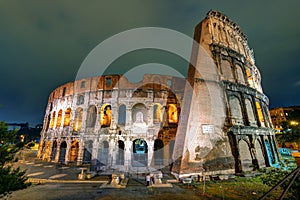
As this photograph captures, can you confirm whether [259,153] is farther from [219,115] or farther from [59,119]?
[59,119]

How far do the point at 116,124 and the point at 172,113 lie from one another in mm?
8396

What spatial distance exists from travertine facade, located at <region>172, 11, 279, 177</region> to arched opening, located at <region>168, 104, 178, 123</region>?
5.88m

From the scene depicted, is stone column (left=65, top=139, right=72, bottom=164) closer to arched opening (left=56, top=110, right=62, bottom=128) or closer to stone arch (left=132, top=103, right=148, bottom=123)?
arched opening (left=56, top=110, right=62, bottom=128)

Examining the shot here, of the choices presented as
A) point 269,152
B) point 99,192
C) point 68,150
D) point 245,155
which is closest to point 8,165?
point 99,192

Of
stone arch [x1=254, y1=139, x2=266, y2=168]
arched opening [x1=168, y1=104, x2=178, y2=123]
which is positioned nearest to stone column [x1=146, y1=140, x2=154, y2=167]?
arched opening [x1=168, y1=104, x2=178, y2=123]

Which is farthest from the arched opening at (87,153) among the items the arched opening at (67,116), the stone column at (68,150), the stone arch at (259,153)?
the stone arch at (259,153)

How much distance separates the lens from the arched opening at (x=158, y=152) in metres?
18.7

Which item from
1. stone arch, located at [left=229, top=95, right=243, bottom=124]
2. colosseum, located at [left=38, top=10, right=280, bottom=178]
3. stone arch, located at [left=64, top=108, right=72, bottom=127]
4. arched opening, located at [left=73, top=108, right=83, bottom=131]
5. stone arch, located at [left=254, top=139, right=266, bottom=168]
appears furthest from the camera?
stone arch, located at [left=64, top=108, right=72, bottom=127]

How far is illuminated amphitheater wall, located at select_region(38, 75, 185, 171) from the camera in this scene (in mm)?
18750

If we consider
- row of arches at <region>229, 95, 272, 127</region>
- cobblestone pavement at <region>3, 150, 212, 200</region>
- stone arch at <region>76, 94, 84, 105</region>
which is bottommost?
cobblestone pavement at <region>3, 150, 212, 200</region>

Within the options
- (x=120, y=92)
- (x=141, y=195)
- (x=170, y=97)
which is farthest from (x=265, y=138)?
(x=120, y=92)

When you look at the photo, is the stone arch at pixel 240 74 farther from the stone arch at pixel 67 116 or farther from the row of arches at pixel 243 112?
the stone arch at pixel 67 116

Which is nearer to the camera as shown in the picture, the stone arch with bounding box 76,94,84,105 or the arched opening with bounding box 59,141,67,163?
the arched opening with bounding box 59,141,67,163

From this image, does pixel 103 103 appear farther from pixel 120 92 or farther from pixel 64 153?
pixel 64 153
